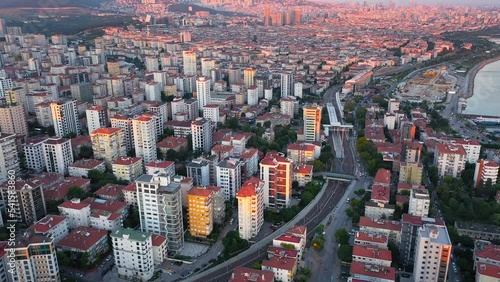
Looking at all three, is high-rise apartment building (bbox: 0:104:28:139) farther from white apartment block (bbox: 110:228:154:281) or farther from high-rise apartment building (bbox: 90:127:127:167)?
white apartment block (bbox: 110:228:154:281)

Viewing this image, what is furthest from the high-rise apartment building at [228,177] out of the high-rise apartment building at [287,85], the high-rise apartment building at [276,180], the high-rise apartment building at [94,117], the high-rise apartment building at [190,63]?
the high-rise apartment building at [190,63]

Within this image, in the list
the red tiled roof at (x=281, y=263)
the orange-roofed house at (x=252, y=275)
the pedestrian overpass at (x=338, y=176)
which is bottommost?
the pedestrian overpass at (x=338, y=176)

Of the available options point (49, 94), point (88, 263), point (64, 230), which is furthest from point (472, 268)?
point (49, 94)

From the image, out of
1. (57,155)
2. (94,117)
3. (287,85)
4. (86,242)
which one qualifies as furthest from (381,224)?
(287,85)

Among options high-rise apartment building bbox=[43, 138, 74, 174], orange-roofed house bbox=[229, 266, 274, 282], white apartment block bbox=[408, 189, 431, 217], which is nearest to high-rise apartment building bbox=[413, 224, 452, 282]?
white apartment block bbox=[408, 189, 431, 217]

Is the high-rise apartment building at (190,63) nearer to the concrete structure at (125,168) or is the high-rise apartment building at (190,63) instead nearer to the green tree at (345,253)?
the concrete structure at (125,168)

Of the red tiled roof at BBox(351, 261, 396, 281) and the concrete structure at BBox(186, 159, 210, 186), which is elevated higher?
the concrete structure at BBox(186, 159, 210, 186)

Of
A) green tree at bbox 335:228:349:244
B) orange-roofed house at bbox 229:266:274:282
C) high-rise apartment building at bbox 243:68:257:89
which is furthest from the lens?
high-rise apartment building at bbox 243:68:257:89
